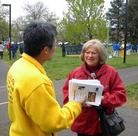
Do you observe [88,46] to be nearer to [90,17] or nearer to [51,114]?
[51,114]

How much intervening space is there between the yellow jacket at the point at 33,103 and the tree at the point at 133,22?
4619 cm

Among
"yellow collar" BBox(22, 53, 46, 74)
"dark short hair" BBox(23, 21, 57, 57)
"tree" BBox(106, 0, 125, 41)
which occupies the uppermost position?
"tree" BBox(106, 0, 125, 41)

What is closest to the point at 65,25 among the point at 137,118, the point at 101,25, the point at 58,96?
the point at 101,25

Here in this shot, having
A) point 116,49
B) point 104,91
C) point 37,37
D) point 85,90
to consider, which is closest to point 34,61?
point 37,37

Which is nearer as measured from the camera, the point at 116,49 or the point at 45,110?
the point at 45,110

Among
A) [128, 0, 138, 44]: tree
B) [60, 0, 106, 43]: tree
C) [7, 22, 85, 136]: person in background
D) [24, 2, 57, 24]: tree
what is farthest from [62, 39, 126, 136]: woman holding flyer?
[24, 2, 57, 24]: tree

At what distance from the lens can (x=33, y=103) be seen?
3.04 m

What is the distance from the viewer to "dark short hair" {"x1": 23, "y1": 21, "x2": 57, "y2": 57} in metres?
3.20

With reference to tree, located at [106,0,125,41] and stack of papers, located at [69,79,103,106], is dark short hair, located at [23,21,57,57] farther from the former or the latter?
tree, located at [106,0,125,41]

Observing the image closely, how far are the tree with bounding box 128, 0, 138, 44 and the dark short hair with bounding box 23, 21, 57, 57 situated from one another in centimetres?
4610

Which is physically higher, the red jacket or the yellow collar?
the yellow collar

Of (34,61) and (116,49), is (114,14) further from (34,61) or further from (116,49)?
(34,61)

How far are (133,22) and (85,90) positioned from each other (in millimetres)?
47046

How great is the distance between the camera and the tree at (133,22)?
49062 millimetres
